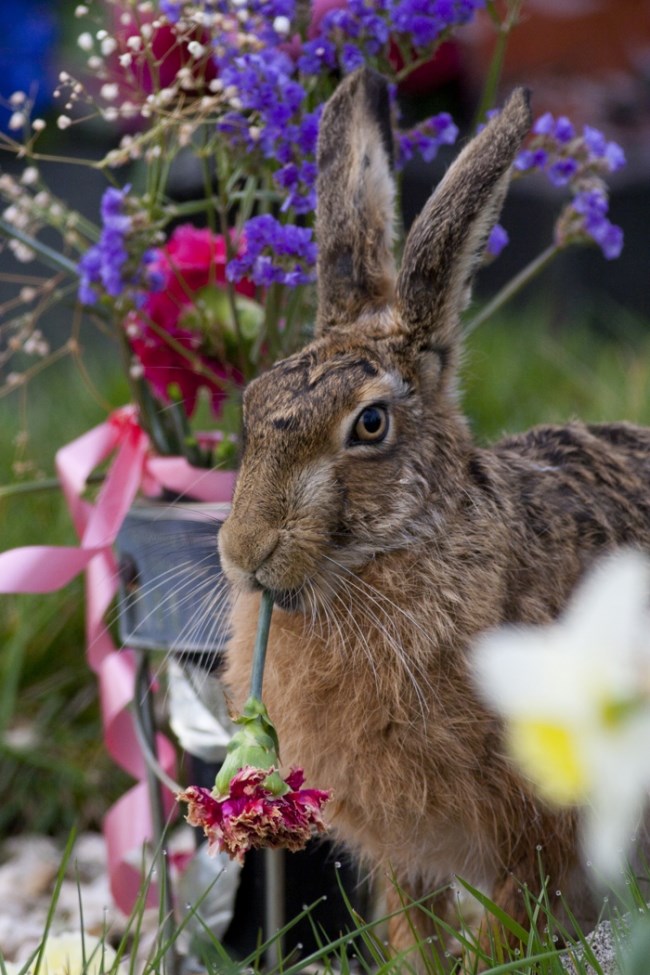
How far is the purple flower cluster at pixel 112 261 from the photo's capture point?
6.00ft

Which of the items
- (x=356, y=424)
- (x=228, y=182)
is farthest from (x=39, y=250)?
(x=356, y=424)

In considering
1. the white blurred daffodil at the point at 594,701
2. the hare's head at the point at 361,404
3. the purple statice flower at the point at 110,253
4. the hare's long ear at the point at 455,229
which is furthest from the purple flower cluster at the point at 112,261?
the white blurred daffodil at the point at 594,701

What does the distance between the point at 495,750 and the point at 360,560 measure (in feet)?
0.87

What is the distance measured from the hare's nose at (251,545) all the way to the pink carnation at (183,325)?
0.72 m

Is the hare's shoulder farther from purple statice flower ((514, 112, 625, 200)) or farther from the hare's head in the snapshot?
purple statice flower ((514, 112, 625, 200))

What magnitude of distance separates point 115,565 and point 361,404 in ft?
2.58

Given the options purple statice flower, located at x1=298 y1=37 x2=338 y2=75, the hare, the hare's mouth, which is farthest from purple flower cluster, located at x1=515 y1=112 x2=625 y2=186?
the hare's mouth

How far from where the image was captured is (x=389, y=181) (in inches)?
65.6

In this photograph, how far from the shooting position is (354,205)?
1613 mm

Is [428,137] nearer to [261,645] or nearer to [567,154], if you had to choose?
[567,154]

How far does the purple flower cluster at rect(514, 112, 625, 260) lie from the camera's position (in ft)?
6.19

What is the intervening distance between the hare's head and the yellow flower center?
2.31ft

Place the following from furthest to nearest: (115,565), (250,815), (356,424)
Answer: (115,565), (356,424), (250,815)

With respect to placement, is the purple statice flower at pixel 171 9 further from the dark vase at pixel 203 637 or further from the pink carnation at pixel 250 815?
the pink carnation at pixel 250 815
